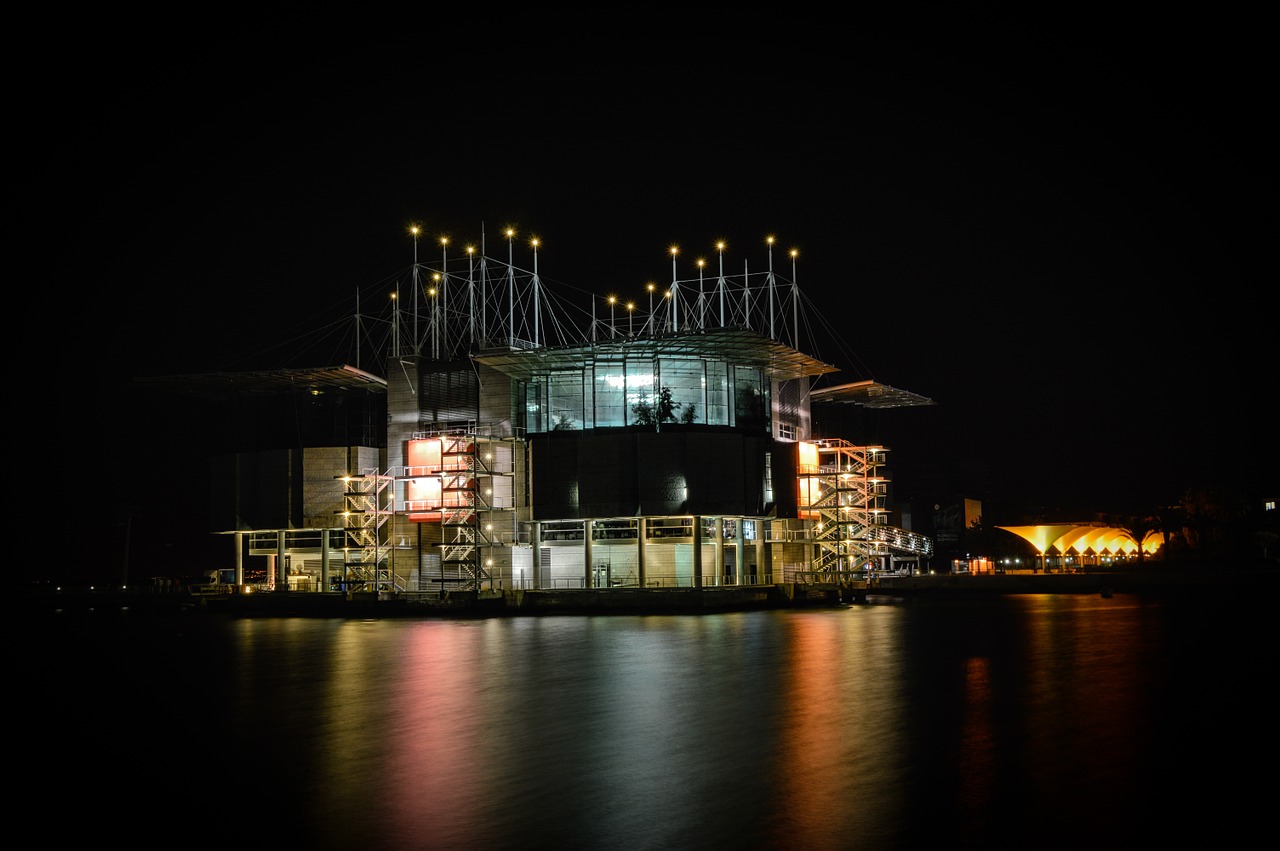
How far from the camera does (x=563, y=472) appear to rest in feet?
288

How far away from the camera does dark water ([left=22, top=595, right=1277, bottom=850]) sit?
14180 mm

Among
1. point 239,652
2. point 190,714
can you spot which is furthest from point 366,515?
point 190,714

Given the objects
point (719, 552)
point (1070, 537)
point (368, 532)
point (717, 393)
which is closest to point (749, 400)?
point (717, 393)

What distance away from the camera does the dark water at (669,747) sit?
14.2 metres

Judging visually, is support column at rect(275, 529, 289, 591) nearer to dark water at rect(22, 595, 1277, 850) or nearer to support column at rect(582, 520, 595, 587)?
support column at rect(582, 520, 595, 587)

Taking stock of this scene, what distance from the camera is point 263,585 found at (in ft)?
323

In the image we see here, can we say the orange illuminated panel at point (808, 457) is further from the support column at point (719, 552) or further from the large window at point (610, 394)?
the large window at point (610, 394)

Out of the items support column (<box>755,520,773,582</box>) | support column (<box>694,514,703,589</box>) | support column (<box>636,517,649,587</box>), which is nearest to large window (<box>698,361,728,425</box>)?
support column (<box>694,514,703,589</box>)

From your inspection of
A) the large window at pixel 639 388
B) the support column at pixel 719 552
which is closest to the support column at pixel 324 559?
the large window at pixel 639 388

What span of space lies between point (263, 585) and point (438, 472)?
69.9 ft

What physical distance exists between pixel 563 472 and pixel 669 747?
6831cm

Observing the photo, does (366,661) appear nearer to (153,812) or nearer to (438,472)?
(153,812)

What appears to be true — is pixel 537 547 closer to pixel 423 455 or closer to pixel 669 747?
pixel 423 455

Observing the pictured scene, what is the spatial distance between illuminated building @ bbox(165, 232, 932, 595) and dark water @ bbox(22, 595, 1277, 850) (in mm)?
44293
